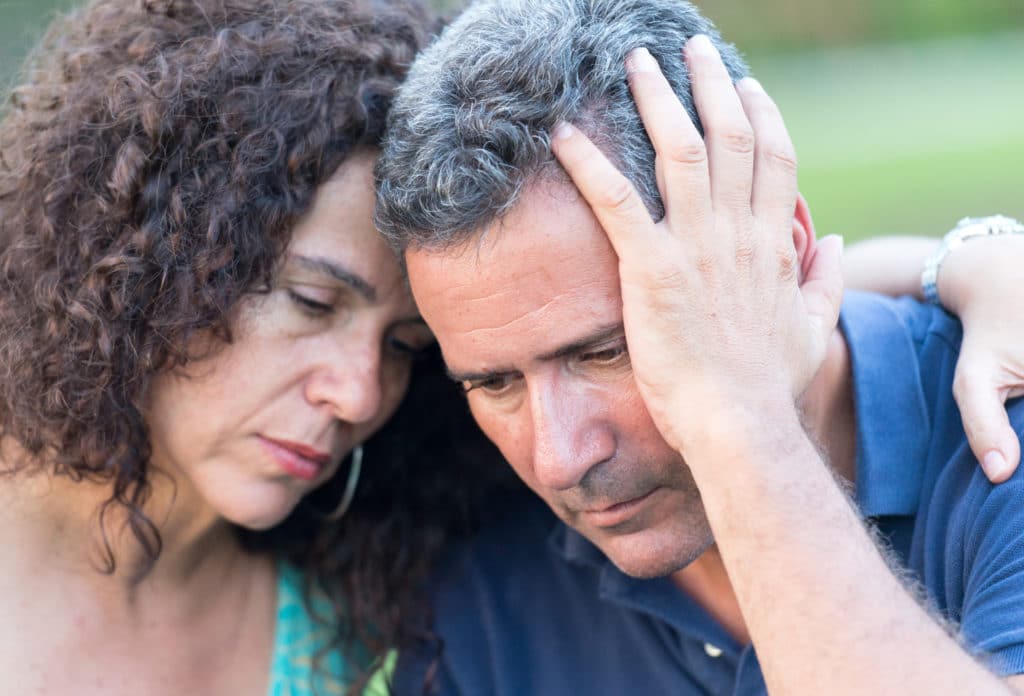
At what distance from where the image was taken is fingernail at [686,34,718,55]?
2.32m

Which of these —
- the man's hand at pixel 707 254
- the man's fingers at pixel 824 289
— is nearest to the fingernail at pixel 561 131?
the man's hand at pixel 707 254

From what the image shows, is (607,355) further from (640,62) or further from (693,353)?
(640,62)

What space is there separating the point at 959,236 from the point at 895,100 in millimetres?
13821

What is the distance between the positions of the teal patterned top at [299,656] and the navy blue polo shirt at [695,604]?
169mm

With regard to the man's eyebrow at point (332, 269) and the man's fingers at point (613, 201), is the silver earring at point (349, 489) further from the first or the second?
the man's fingers at point (613, 201)

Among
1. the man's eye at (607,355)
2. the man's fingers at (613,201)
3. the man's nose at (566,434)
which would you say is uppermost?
the man's fingers at (613,201)

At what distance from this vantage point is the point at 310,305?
2633 millimetres

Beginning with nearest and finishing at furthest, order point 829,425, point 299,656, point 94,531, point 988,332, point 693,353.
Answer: point 693,353, point 988,332, point 829,425, point 94,531, point 299,656

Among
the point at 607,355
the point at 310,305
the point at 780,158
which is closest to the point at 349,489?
the point at 310,305

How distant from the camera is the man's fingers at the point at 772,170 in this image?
224cm

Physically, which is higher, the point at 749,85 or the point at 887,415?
the point at 749,85

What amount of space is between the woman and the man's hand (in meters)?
0.68

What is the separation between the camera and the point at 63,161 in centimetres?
260

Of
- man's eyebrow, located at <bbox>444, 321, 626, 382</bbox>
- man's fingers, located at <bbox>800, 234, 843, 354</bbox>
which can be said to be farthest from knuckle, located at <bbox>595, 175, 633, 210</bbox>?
man's fingers, located at <bbox>800, 234, 843, 354</bbox>
